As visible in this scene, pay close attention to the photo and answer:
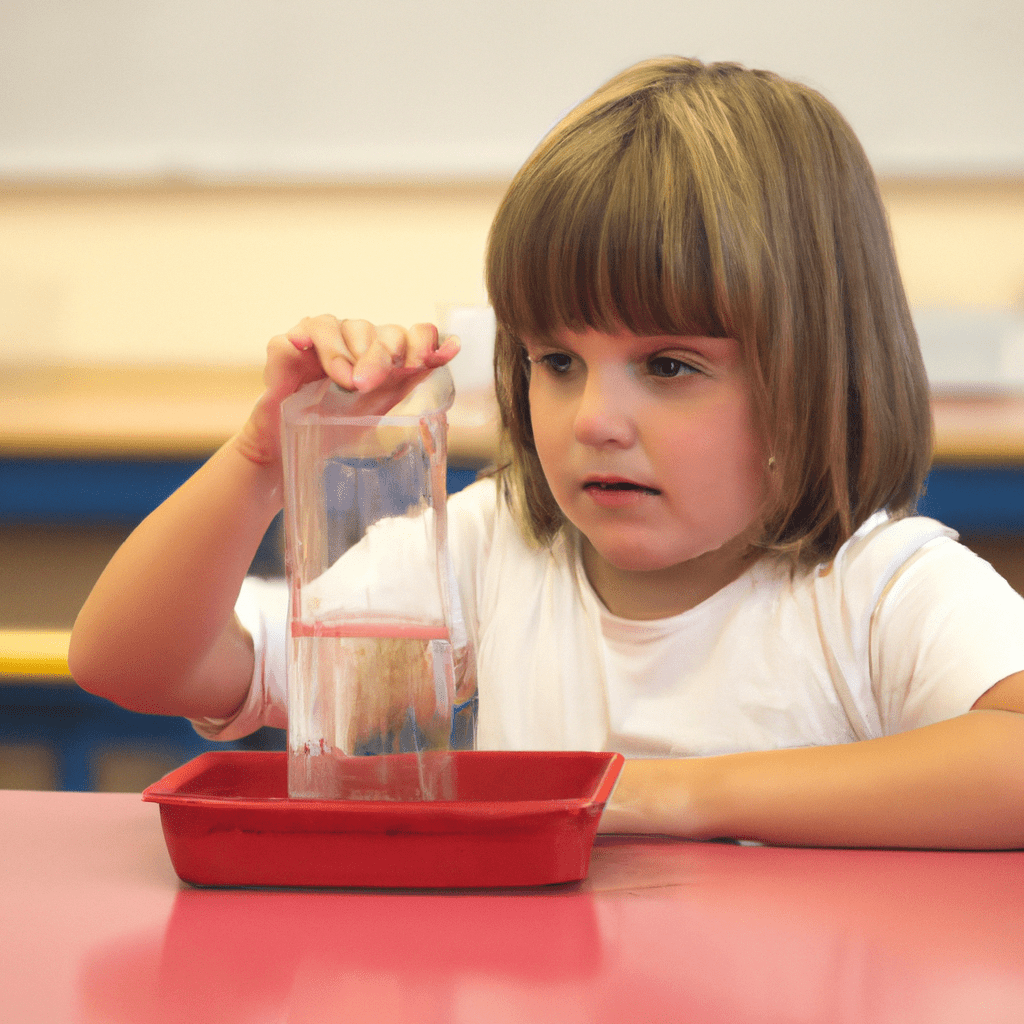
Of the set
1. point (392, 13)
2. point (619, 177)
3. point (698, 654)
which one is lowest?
point (698, 654)

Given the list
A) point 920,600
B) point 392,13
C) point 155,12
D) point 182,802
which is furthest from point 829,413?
point 155,12

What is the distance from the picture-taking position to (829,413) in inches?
29.4

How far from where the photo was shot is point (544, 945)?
0.39 metres

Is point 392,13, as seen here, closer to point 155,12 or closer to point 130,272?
point 155,12

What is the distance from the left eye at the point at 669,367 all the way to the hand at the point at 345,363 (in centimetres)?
13

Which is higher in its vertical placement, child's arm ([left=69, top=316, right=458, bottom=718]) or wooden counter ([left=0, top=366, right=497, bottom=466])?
child's arm ([left=69, top=316, right=458, bottom=718])

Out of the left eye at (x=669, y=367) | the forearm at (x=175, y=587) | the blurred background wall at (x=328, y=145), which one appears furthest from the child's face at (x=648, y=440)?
the blurred background wall at (x=328, y=145)

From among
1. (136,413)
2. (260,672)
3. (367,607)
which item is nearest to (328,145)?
(136,413)

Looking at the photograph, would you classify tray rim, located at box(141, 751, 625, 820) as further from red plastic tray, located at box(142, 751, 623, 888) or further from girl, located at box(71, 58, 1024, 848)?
girl, located at box(71, 58, 1024, 848)

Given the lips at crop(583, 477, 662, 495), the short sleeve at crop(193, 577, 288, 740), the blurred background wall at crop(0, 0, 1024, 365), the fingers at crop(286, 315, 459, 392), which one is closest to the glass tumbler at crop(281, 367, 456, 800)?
the fingers at crop(286, 315, 459, 392)

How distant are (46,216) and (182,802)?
2.32 m

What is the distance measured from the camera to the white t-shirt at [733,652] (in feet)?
2.36

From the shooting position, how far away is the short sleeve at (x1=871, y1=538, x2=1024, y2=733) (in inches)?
26.0

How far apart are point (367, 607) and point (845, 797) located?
0.84 feet
